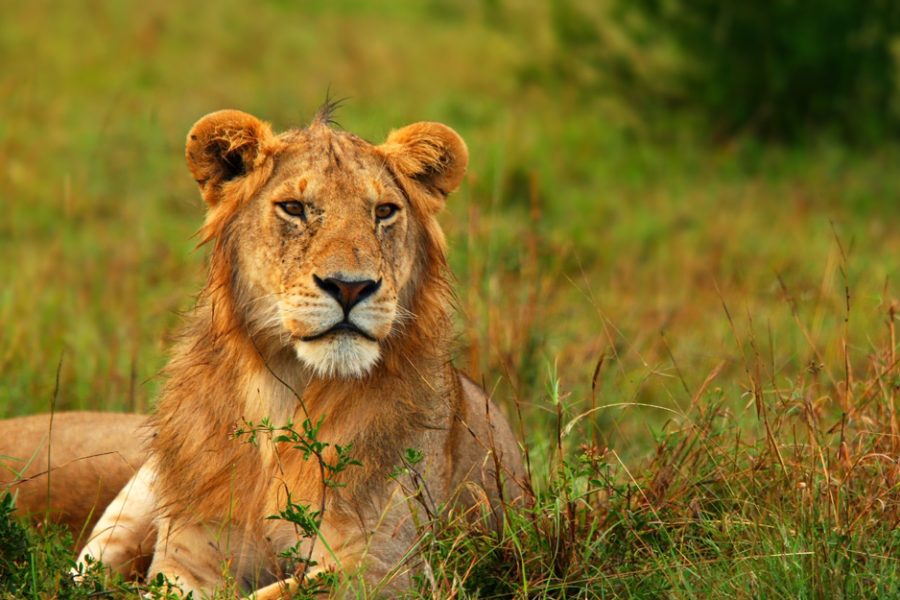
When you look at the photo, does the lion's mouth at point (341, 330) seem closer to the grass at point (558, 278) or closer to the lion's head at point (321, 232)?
the lion's head at point (321, 232)

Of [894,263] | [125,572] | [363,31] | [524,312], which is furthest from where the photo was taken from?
[363,31]

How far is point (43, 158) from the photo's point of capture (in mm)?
8742

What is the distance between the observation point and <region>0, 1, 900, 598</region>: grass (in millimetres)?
3418

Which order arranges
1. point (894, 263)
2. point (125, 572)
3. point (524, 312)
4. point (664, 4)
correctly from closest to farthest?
point (125, 572)
point (524, 312)
point (894, 263)
point (664, 4)

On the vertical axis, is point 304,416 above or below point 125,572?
above

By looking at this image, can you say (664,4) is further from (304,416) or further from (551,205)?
(304,416)

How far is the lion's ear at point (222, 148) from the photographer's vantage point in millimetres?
3490

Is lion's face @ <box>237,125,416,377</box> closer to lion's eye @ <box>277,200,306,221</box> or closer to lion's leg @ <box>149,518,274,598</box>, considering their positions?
lion's eye @ <box>277,200,306,221</box>

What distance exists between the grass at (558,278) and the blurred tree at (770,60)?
0.84 feet

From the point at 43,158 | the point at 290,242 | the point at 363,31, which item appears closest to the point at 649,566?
the point at 290,242

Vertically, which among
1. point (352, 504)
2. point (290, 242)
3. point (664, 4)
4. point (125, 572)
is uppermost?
point (664, 4)

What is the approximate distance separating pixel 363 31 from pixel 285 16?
850 millimetres

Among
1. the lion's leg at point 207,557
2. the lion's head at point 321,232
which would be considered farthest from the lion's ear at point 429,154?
the lion's leg at point 207,557

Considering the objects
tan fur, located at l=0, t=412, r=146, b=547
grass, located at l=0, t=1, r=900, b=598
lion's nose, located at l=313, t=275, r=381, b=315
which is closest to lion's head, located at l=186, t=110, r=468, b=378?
lion's nose, located at l=313, t=275, r=381, b=315
